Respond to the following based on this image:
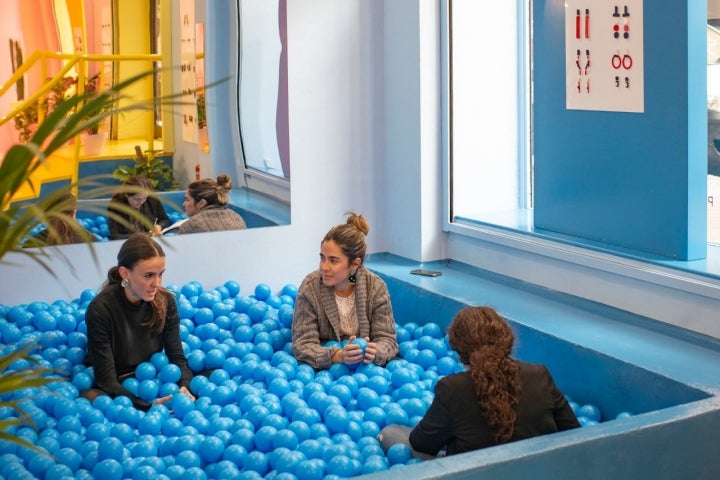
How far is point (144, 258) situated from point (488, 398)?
5.62ft

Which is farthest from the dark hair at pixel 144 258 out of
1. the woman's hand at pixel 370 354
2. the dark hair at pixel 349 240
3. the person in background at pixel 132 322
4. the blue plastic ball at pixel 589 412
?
the blue plastic ball at pixel 589 412

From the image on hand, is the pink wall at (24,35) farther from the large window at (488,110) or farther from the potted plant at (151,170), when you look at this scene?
the large window at (488,110)

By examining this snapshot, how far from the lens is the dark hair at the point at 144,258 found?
167 inches

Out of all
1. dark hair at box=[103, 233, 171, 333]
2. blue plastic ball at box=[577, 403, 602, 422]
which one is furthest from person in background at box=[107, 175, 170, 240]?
A: blue plastic ball at box=[577, 403, 602, 422]

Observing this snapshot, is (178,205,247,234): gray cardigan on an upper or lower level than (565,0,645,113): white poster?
lower

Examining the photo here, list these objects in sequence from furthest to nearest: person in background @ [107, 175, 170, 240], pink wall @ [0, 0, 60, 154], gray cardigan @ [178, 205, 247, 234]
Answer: gray cardigan @ [178, 205, 247, 234], person in background @ [107, 175, 170, 240], pink wall @ [0, 0, 60, 154]

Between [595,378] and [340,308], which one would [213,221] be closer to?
[340,308]

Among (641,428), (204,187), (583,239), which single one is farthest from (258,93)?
(641,428)

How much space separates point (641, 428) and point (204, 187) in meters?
3.22

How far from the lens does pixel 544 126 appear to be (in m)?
5.31

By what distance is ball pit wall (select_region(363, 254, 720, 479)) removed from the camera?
119 inches

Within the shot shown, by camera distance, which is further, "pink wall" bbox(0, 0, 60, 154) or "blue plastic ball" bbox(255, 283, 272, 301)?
"blue plastic ball" bbox(255, 283, 272, 301)

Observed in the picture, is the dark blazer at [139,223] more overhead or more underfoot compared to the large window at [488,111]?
more underfoot

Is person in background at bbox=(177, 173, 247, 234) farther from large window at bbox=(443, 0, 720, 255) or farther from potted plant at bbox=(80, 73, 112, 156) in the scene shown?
large window at bbox=(443, 0, 720, 255)
